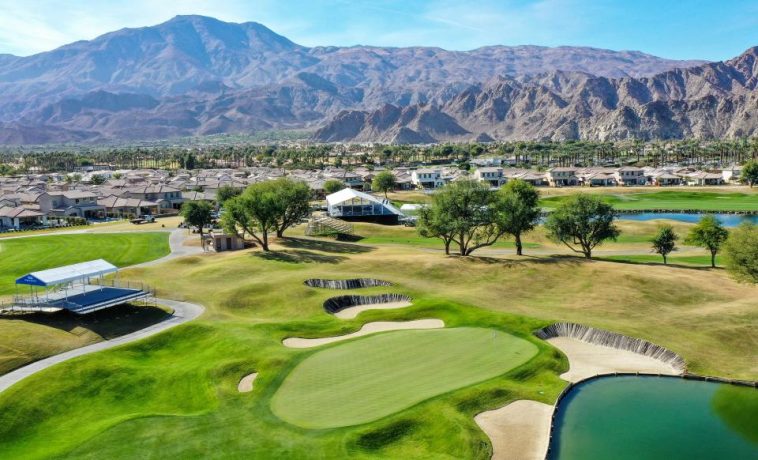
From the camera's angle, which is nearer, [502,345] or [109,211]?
[502,345]

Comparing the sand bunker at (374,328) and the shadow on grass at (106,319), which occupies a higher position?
the shadow on grass at (106,319)

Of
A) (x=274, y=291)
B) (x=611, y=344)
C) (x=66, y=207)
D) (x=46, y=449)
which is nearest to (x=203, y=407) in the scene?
(x=46, y=449)

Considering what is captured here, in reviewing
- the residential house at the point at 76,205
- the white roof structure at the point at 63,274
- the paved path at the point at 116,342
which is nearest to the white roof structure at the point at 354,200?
the residential house at the point at 76,205

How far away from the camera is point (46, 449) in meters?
29.8

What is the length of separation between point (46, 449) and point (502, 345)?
29011 mm

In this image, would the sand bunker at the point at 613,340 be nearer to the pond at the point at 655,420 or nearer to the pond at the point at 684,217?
the pond at the point at 655,420

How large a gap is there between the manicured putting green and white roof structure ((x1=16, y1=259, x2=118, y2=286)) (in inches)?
886

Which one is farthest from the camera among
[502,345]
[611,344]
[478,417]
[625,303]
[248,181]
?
[248,181]

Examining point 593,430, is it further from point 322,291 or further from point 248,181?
point 248,181

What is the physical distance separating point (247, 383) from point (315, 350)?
256 inches

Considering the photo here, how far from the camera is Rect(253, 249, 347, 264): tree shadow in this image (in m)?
73.4

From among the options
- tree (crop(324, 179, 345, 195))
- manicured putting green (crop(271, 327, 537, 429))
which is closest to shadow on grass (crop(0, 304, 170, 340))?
manicured putting green (crop(271, 327, 537, 429))

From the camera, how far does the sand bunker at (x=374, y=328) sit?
4635 cm

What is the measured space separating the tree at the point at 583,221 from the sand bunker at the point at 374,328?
31.0 meters
